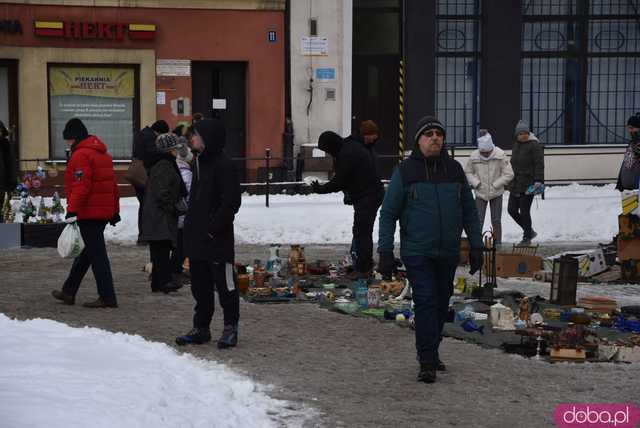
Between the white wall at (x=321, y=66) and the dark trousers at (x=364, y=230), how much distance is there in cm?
1111

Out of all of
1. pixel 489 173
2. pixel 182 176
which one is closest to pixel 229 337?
pixel 182 176

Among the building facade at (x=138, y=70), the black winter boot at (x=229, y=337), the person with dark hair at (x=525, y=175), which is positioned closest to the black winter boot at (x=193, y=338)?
the black winter boot at (x=229, y=337)

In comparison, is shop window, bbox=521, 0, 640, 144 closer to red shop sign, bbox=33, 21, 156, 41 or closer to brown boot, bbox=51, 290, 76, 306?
red shop sign, bbox=33, 21, 156, 41

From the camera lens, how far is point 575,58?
28859 mm

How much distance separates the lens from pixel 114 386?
8.78m

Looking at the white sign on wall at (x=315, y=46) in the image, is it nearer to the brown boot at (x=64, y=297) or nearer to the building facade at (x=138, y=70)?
the building facade at (x=138, y=70)

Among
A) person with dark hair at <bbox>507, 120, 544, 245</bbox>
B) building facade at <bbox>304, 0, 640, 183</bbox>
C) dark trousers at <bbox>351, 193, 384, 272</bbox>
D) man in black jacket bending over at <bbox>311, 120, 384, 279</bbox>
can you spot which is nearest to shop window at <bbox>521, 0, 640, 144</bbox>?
building facade at <bbox>304, 0, 640, 183</bbox>

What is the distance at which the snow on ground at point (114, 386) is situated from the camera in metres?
7.77

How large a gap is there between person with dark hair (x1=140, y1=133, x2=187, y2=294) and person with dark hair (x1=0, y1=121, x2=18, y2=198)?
4770mm

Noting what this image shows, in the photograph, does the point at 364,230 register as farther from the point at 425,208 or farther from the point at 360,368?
the point at 425,208

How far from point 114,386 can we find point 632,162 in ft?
28.9

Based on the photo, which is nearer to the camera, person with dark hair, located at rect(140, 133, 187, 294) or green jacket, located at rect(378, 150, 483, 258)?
green jacket, located at rect(378, 150, 483, 258)

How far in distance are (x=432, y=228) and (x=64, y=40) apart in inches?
691

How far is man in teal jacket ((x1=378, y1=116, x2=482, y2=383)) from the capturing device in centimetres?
977
